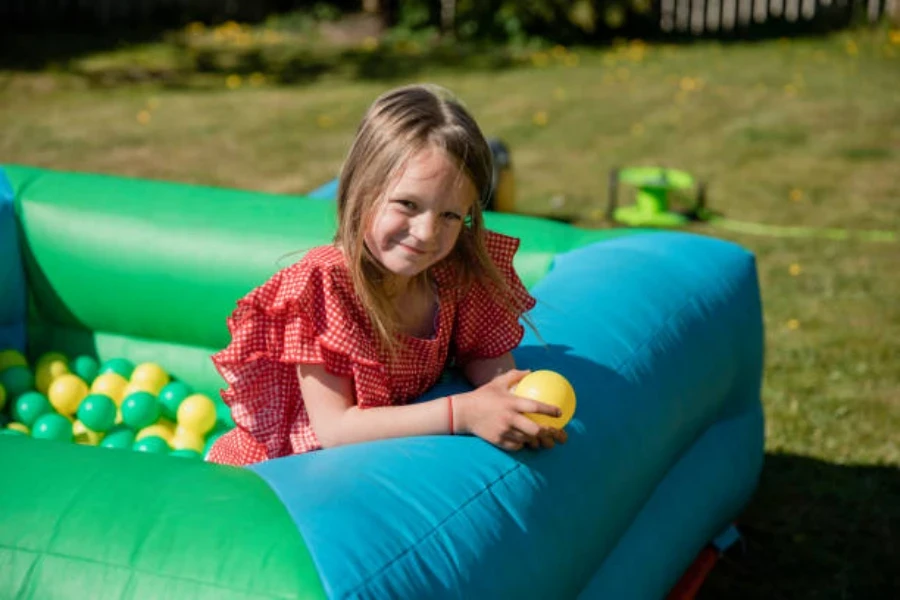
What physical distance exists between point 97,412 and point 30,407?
0.23 m

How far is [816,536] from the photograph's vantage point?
2994 millimetres

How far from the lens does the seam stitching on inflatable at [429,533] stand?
5.02 feet

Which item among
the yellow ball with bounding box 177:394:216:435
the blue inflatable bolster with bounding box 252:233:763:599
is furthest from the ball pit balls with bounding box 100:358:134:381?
the blue inflatable bolster with bounding box 252:233:763:599

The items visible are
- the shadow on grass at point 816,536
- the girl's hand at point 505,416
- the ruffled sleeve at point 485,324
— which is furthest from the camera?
the shadow on grass at point 816,536

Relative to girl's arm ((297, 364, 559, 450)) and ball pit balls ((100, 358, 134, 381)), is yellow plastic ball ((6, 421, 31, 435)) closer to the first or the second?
ball pit balls ((100, 358, 134, 381))

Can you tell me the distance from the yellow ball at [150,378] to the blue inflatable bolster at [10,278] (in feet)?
1.42

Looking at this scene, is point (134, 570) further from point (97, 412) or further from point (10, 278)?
point (10, 278)

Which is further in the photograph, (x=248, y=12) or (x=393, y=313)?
(x=248, y=12)

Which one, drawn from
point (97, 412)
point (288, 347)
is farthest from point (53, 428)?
point (288, 347)

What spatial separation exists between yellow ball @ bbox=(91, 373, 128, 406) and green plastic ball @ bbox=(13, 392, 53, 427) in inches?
5.8

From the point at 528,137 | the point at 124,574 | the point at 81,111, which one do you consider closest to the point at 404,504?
the point at 124,574

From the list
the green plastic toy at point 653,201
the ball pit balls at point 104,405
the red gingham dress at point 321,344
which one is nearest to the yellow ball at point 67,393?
the ball pit balls at point 104,405

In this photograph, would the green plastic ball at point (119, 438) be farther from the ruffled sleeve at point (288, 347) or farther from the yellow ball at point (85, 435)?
the ruffled sleeve at point (288, 347)

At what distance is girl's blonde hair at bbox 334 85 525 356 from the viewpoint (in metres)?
1.92
